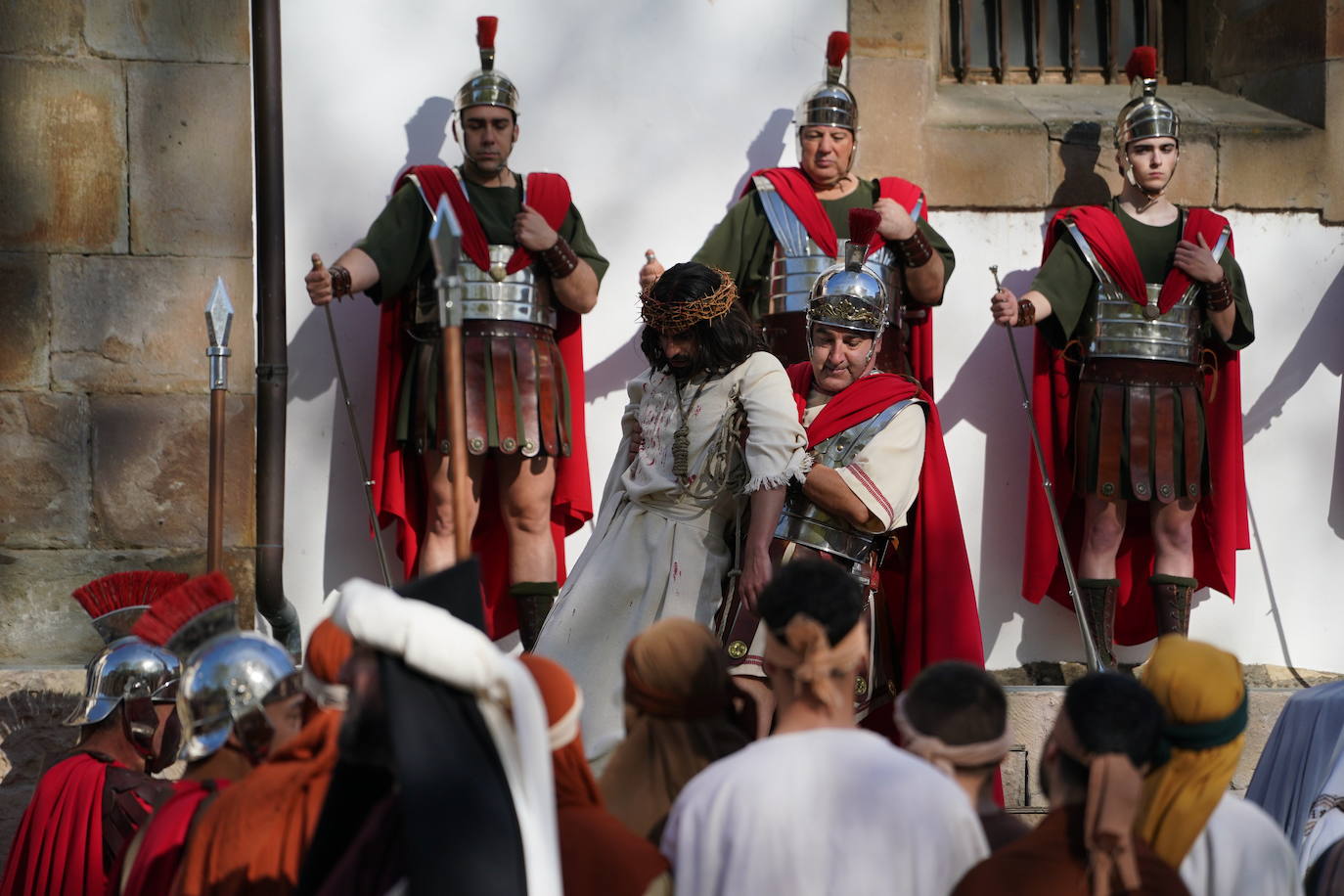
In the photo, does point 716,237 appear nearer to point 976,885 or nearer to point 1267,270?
point 1267,270

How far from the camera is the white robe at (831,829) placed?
89.2 inches

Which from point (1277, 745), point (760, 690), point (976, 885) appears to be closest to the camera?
point (976, 885)

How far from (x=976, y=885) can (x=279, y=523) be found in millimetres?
3858

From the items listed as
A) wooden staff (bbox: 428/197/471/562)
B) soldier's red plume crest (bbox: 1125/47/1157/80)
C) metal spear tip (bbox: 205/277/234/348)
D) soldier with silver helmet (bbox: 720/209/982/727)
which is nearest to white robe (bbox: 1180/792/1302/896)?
wooden staff (bbox: 428/197/471/562)

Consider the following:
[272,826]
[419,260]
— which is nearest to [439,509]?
[419,260]

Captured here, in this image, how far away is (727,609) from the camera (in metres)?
4.30

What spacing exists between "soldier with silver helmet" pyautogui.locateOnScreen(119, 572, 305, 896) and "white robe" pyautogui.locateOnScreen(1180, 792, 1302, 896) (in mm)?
1409

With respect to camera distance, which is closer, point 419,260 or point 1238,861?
point 1238,861

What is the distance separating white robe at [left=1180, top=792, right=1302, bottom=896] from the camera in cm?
239

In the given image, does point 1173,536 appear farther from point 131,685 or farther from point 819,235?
point 131,685

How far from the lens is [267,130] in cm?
577

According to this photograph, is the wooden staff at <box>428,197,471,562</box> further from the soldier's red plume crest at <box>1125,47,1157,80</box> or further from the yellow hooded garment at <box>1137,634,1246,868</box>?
the soldier's red plume crest at <box>1125,47,1157,80</box>

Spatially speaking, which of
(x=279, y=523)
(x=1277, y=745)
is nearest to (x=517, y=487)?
(x=279, y=523)

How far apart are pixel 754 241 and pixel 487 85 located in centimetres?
99
